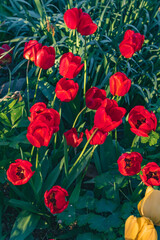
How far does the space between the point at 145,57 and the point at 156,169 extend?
169 cm

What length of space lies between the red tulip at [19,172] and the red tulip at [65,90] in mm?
405

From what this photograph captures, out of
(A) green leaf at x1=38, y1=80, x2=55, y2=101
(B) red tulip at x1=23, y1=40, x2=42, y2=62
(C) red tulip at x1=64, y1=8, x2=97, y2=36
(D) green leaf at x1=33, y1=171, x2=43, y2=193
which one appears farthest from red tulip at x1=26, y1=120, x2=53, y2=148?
(A) green leaf at x1=38, y1=80, x2=55, y2=101

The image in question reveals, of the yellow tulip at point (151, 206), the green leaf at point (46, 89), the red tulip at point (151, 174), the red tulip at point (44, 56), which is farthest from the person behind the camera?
the green leaf at point (46, 89)

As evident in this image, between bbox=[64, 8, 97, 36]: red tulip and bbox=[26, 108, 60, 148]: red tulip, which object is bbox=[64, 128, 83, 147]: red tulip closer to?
bbox=[26, 108, 60, 148]: red tulip

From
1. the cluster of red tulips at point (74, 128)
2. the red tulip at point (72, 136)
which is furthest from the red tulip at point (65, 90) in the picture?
the red tulip at point (72, 136)

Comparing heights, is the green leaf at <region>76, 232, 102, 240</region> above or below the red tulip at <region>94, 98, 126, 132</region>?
below

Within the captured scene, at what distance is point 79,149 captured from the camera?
2068 millimetres

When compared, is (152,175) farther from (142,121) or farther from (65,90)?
(65,90)

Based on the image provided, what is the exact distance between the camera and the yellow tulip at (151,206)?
121cm

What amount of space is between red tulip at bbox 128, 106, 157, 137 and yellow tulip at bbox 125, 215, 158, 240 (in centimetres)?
45

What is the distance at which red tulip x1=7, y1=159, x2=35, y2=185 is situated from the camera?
4.14 feet

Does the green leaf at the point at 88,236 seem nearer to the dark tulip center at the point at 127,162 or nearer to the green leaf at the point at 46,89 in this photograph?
the dark tulip center at the point at 127,162

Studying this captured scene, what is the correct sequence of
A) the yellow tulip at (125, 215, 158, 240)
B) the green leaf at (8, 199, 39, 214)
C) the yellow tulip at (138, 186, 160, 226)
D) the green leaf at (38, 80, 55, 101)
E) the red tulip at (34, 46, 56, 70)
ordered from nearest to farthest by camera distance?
1. the yellow tulip at (125, 215, 158, 240)
2. the yellow tulip at (138, 186, 160, 226)
3. the green leaf at (8, 199, 39, 214)
4. the red tulip at (34, 46, 56, 70)
5. the green leaf at (38, 80, 55, 101)

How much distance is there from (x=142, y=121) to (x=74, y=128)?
35 cm
